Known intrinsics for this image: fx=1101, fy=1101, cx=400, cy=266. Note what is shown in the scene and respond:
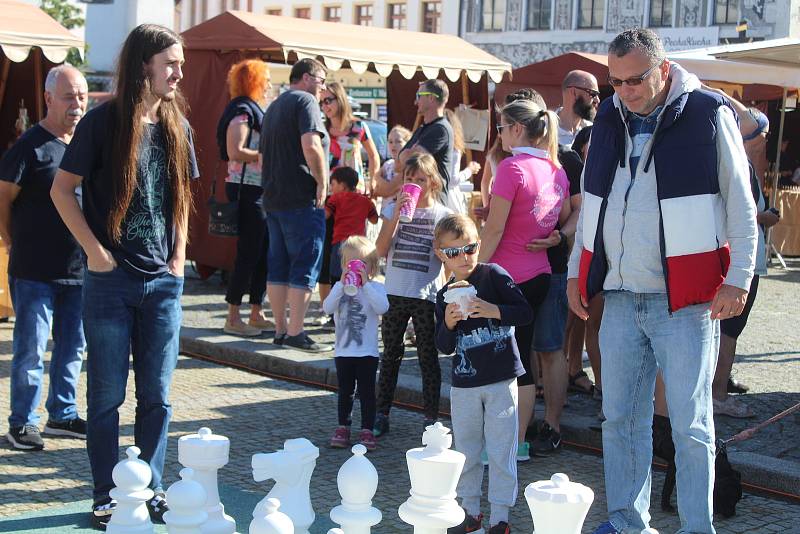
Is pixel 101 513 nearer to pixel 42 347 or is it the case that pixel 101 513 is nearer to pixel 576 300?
pixel 42 347

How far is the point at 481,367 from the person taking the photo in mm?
4496

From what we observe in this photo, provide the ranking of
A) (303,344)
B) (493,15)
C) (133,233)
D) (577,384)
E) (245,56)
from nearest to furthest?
1. (133,233)
2. (577,384)
3. (303,344)
4. (245,56)
5. (493,15)

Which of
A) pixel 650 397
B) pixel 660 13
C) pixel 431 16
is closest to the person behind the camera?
pixel 650 397

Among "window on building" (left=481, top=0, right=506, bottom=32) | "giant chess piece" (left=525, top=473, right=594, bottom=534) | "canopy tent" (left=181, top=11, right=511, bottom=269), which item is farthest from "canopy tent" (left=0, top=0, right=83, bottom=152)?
"window on building" (left=481, top=0, right=506, bottom=32)

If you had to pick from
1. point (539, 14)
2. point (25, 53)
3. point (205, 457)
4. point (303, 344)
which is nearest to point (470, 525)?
point (205, 457)

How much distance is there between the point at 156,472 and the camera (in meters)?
4.49

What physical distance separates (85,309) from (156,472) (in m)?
0.72

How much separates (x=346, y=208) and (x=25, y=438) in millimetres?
3601

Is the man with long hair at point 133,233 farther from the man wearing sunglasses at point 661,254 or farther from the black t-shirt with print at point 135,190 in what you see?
the man wearing sunglasses at point 661,254

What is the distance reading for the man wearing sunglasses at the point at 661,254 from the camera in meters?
3.91

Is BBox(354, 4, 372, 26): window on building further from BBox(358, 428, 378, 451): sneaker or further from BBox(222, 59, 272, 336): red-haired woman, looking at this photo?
BBox(358, 428, 378, 451): sneaker

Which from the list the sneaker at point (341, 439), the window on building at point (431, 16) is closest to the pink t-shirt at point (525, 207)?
the sneaker at point (341, 439)

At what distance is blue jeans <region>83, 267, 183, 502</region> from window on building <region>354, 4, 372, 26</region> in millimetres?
44419

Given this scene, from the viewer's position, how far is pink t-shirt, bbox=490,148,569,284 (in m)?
5.30
